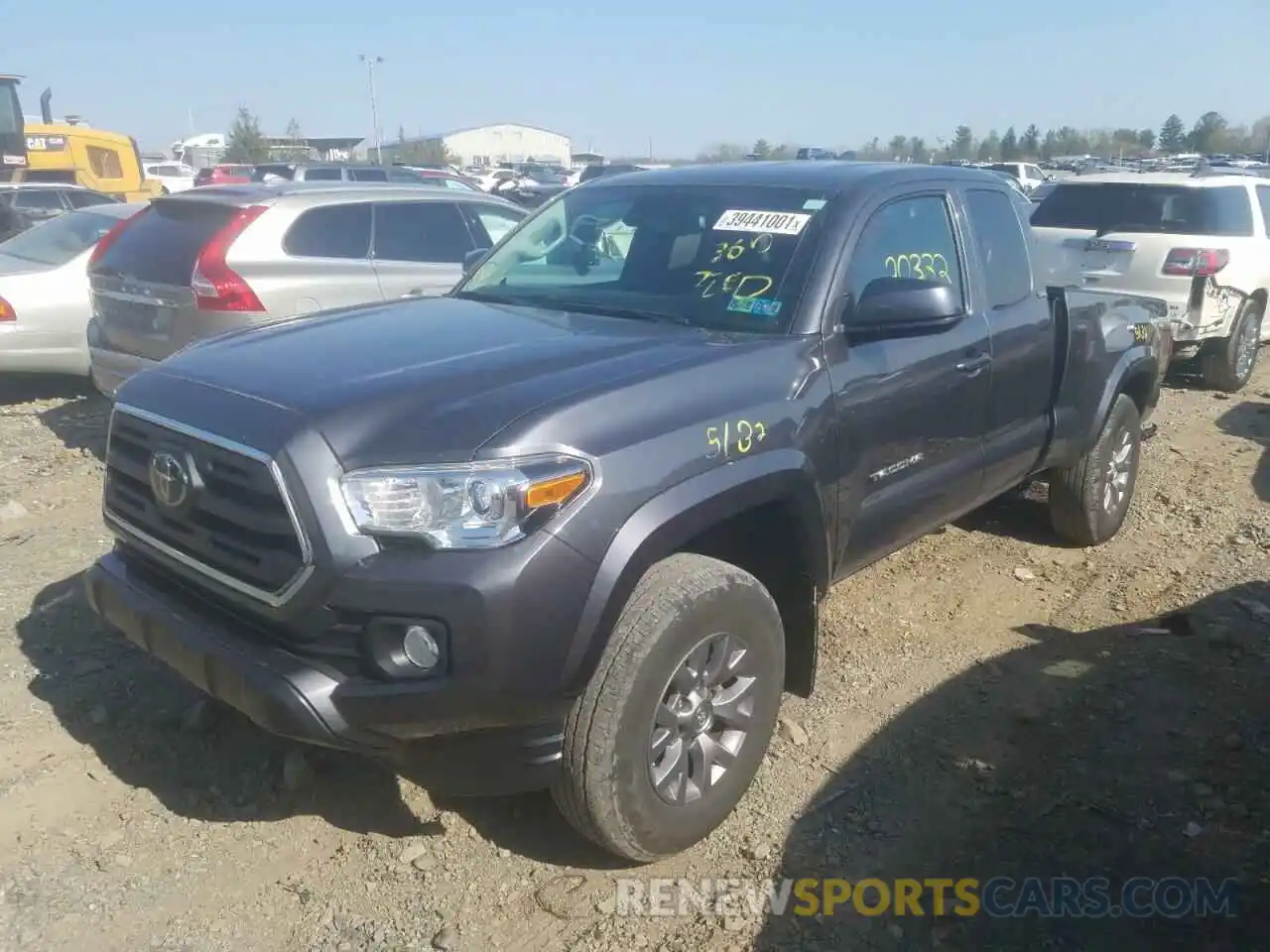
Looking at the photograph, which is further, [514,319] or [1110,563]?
[1110,563]

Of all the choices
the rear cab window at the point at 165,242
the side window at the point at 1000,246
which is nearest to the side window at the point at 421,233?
the rear cab window at the point at 165,242

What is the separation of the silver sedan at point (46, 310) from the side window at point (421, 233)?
6.01ft

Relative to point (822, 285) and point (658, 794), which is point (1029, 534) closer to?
point (822, 285)

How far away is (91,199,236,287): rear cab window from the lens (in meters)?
6.07

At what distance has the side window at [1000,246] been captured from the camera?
4.35 meters

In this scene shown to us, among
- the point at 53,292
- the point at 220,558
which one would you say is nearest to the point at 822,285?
the point at 220,558

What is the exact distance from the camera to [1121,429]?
5441mm

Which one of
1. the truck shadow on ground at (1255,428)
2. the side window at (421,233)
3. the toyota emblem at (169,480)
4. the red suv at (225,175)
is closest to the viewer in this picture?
the toyota emblem at (169,480)

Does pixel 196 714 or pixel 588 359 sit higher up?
pixel 588 359

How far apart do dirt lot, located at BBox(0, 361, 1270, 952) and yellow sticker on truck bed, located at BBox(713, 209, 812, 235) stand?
5.57 feet

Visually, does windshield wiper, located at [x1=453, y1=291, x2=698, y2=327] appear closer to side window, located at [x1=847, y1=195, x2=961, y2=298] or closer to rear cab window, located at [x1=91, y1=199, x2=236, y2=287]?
side window, located at [x1=847, y1=195, x2=961, y2=298]

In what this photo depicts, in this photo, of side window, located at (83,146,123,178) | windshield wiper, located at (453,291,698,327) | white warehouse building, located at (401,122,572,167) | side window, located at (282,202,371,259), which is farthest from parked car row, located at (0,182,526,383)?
white warehouse building, located at (401,122,572,167)

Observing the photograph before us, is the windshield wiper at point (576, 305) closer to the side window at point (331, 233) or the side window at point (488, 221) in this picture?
the side window at point (331, 233)

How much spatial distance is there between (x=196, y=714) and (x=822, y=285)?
8.25ft
